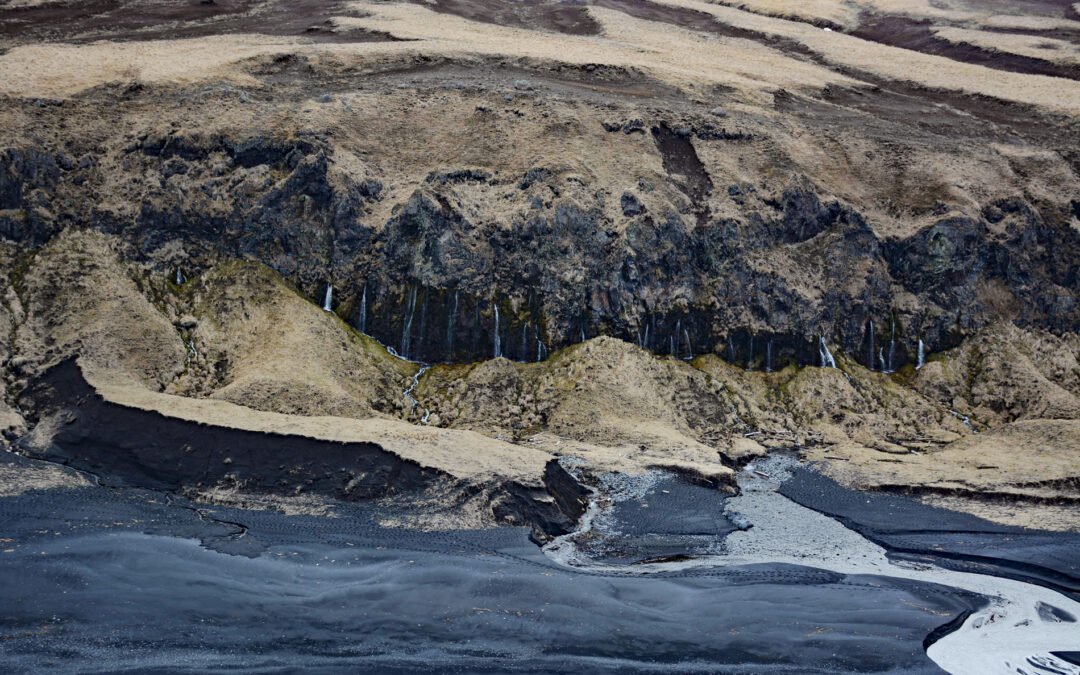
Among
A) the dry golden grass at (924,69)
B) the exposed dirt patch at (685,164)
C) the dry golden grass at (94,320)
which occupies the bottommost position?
the dry golden grass at (94,320)

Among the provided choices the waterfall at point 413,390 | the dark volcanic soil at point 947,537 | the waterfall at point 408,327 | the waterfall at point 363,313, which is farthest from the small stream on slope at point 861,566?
the waterfall at point 363,313

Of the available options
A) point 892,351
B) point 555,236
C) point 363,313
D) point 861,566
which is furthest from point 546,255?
point 861,566

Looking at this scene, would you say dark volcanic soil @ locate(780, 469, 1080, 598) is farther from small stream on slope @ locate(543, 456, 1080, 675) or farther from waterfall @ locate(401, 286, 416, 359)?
waterfall @ locate(401, 286, 416, 359)

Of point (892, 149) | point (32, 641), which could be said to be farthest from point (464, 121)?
point (32, 641)

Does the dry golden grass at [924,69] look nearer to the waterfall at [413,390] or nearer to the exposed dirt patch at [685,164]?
the exposed dirt patch at [685,164]

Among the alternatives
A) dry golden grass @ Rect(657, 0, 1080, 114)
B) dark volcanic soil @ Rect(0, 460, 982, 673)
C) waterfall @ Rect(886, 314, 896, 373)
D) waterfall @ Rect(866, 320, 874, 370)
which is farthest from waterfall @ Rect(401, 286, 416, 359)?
dry golden grass @ Rect(657, 0, 1080, 114)
